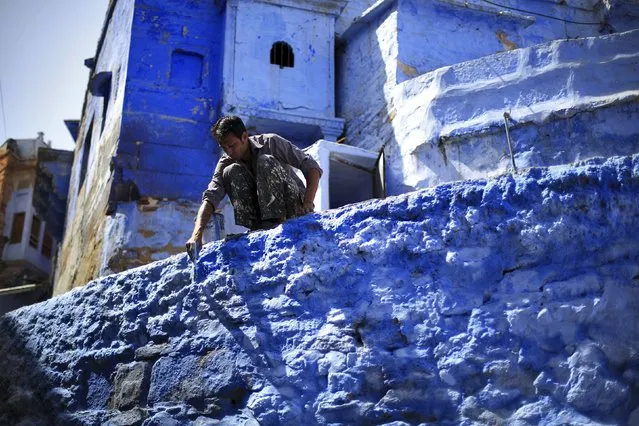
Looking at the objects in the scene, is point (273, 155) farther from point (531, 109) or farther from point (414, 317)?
point (531, 109)

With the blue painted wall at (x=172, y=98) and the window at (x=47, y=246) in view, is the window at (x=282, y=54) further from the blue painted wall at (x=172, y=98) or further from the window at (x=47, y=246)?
the window at (x=47, y=246)

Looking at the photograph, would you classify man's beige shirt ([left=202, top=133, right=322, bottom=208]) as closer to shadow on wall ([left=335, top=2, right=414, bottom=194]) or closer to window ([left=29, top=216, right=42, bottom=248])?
shadow on wall ([left=335, top=2, right=414, bottom=194])

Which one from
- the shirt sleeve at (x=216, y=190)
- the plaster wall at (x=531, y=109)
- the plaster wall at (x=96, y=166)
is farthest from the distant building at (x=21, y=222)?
the shirt sleeve at (x=216, y=190)

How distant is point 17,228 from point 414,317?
2013 cm

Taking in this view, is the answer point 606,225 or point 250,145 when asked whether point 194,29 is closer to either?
point 250,145

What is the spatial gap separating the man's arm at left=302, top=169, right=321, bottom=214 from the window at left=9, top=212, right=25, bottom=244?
61.9 feet

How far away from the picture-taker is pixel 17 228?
21.8 metres

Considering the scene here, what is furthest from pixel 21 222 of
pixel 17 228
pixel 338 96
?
pixel 338 96

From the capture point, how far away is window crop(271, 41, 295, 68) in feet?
39.2

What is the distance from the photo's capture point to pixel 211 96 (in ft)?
38.1

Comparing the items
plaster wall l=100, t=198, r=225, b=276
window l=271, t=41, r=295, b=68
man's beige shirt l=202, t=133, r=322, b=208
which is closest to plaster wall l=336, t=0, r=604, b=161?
window l=271, t=41, r=295, b=68

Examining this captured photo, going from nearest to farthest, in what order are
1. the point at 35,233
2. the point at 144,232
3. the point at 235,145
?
1. the point at 235,145
2. the point at 144,232
3. the point at 35,233

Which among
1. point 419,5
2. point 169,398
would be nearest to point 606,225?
point 169,398

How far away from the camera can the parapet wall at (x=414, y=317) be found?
3.57 m
